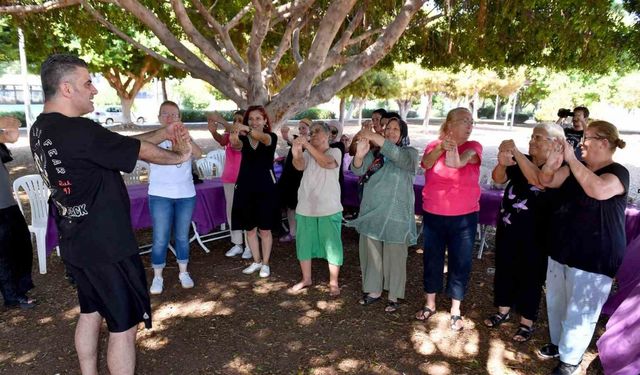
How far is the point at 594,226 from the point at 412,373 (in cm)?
164

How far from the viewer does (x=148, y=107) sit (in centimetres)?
5072

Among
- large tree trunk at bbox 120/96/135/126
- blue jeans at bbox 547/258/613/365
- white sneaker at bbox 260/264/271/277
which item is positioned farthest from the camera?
large tree trunk at bbox 120/96/135/126

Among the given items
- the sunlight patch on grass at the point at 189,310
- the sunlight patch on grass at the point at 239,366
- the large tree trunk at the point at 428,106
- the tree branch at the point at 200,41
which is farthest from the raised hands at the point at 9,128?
the large tree trunk at the point at 428,106

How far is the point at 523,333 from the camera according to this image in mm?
3668

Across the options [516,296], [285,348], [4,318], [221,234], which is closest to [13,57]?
[221,234]

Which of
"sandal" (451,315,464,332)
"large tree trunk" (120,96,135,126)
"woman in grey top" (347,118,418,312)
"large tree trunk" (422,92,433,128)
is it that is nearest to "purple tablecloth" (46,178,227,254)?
"woman in grey top" (347,118,418,312)

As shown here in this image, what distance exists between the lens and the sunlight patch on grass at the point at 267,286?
14.9 feet

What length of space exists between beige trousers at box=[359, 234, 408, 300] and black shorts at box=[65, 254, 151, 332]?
2210mm

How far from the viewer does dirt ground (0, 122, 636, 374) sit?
3262 mm

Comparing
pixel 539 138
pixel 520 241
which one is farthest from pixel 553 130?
pixel 520 241

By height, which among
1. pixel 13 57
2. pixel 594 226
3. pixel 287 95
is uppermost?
pixel 13 57

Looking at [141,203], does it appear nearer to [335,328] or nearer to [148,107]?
[335,328]

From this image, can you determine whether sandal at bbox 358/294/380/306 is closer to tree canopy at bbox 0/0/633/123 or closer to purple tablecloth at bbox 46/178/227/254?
purple tablecloth at bbox 46/178/227/254

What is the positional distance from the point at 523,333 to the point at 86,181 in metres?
3.51
